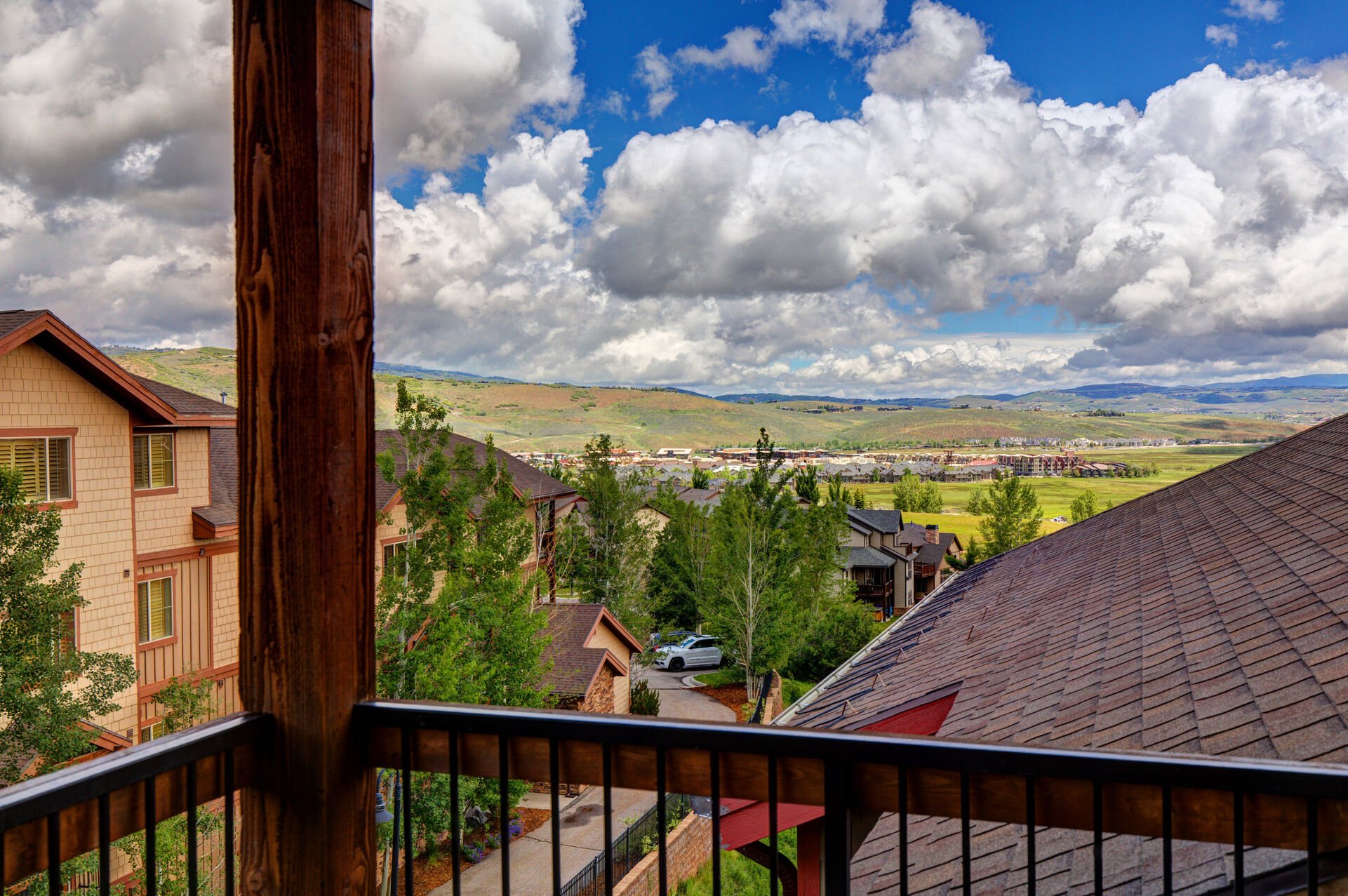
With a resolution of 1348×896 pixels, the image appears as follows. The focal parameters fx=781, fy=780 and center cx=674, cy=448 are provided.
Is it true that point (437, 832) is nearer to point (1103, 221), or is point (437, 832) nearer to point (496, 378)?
point (1103, 221)

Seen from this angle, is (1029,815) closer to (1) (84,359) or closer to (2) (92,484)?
(1) (84,359)

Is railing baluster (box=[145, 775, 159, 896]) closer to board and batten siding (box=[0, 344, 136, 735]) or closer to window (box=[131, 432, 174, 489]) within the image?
board and batten siding (box=[0, 344, 136, 735])

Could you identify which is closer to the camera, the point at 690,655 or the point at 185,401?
the point at 185,401

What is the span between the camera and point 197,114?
3.08m

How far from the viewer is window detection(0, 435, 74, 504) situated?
29.2 ft

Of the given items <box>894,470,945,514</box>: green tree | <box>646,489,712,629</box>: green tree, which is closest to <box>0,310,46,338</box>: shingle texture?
<box>646,489,712,629</box>: green tree

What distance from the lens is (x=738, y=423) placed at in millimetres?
128500

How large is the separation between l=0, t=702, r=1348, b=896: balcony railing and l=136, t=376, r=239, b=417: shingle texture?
1097 centimetres

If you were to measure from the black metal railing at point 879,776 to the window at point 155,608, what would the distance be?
1161 centimetres

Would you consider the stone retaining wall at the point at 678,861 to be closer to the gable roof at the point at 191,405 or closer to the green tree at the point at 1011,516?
the gable roof at the point at 191,405

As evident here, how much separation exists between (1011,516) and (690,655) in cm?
2173

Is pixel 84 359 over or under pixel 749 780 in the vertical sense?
over

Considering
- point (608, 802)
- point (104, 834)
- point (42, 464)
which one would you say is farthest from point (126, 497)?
point (608, 802)

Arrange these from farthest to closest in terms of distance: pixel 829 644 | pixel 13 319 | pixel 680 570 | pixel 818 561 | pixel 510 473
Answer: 1. pixel 680 570
2. pixel 818 561
3. pixel 829 644
4. pixel 510 473
5. pixel 13 319
